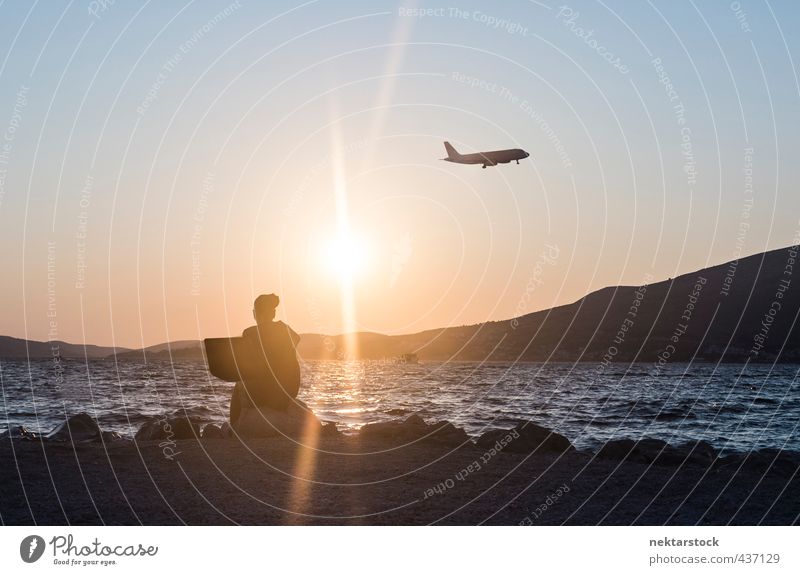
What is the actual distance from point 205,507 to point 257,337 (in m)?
10.8

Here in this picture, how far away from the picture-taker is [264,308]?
26.2 m

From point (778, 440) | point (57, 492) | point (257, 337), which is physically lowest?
point (778, 440)

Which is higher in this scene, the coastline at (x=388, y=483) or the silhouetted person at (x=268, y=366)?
the silhouetted person at (x=268, y=366)

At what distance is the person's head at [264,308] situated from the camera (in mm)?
26109

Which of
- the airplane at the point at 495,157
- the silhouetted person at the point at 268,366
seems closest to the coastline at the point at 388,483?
the silhouetted person at the point at 268,366

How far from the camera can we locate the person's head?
2611 cm

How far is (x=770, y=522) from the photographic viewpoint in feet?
49.2

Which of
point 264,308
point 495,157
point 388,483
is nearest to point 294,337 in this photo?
point 264,308

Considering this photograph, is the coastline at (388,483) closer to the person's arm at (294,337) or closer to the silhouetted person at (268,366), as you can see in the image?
the silhouetted person at (268,366)

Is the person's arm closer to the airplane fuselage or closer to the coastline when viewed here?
the coastline

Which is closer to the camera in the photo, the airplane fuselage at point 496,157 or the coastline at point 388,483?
the coastline at point 388,483
